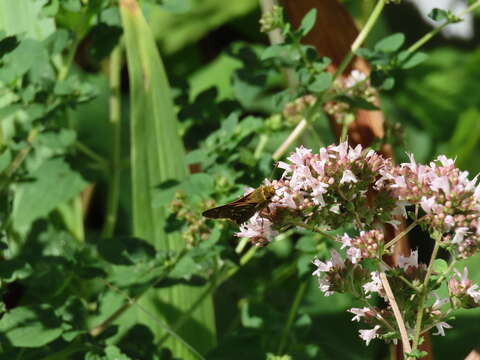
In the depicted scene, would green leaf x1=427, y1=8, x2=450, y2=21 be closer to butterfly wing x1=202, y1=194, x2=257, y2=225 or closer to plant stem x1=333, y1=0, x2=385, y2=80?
plant stem x1=333, y1=0, x2=385, y2=80

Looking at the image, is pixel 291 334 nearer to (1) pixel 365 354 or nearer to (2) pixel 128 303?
(2) pixel 128 303

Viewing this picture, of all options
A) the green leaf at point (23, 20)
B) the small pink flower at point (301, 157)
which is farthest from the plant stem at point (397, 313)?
the green leaf at point (23, 20)

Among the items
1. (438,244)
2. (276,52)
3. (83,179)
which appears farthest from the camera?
(83,179)

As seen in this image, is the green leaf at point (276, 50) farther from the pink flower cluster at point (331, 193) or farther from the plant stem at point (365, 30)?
the pink flower cluster at point (331, 193)

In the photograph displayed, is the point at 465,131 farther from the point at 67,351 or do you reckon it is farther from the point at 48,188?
the point at 67,351

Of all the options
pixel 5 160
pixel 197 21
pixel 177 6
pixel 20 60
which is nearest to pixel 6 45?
pixel 20 60

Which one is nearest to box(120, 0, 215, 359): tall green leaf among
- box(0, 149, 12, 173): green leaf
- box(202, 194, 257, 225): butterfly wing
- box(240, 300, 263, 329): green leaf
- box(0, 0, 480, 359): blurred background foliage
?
box(0, 0, 480, 359): blurred background foliage

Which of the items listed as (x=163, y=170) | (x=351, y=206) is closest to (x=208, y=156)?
(x=163, y=170)
